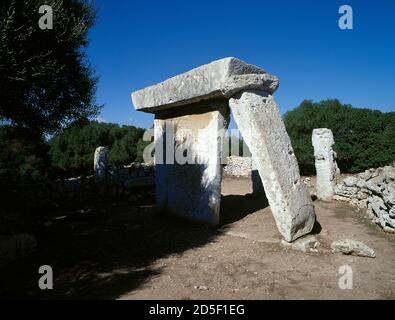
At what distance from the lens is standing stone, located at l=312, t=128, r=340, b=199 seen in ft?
28.9

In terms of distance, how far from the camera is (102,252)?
518 cm

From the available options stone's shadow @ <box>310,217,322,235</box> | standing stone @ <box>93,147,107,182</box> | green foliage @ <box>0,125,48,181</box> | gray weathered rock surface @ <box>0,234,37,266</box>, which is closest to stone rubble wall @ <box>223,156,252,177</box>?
standing stone @ <box>93,147,107,182</box>

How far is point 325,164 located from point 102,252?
641 centimetres

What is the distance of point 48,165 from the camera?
1469 centimetres

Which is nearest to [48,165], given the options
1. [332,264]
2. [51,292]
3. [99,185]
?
[99,185]

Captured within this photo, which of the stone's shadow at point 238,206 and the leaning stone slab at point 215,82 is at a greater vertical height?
the leaning stone slab at point 215,82

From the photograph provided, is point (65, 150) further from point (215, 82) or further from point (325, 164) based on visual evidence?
point (215, 82)

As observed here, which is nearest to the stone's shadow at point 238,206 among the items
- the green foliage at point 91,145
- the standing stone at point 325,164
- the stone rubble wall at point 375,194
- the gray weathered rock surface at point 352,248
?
the standing stone at point 325,164

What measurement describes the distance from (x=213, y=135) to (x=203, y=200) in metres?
1.34

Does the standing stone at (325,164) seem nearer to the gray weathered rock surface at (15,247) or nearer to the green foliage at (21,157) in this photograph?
the gray weathered rock surface at (15,247)

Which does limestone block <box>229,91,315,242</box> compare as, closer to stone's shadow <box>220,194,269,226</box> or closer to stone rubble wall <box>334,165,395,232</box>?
stone rubble wall <box>334,165,395,232</box>

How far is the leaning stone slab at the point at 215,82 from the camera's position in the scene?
5.18m

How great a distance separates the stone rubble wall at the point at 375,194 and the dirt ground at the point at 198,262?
0.85 ft

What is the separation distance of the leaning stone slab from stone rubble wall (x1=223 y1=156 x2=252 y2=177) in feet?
35.7
